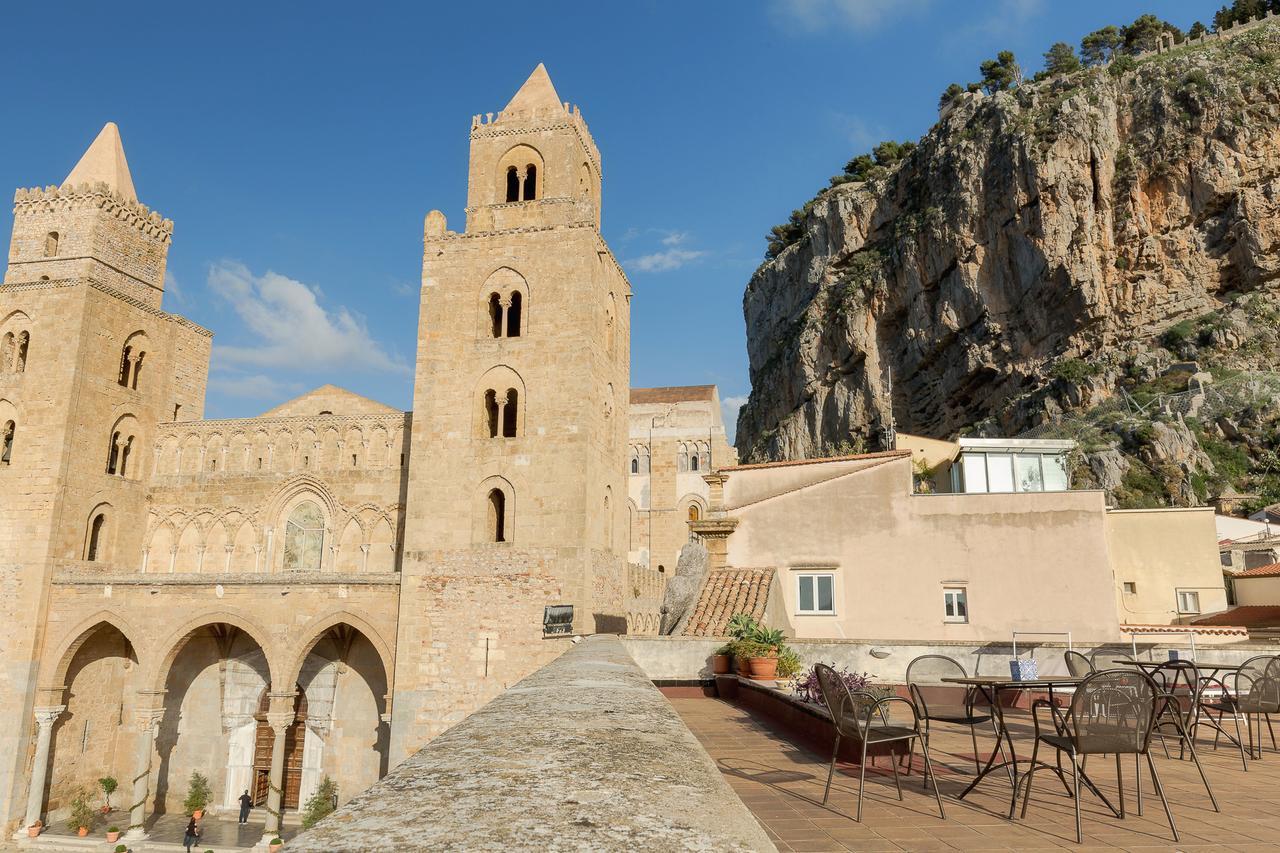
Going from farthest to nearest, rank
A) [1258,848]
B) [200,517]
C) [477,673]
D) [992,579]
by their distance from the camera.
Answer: [200,517]
[477,673]
[992,579]
[1258,848]

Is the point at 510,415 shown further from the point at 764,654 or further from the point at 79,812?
the point at 79,812

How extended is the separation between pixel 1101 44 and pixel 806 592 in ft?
243

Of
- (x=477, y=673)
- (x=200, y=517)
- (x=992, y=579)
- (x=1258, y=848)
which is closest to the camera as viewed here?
(x=1258, y=848)

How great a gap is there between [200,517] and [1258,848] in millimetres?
30247

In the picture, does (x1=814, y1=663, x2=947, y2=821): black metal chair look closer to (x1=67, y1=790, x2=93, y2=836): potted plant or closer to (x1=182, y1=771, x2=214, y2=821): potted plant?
(x1=182, y1=771, x2=214, y2=821): potted plant

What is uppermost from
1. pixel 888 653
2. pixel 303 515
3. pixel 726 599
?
pixel 303 515

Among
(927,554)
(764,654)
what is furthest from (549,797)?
(927,554)

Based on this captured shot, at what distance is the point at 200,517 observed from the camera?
2817 centimetres

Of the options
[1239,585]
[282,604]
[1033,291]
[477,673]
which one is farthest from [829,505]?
[1033,291]

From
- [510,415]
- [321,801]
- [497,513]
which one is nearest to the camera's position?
[321,801]

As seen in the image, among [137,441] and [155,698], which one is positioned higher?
[137,441]

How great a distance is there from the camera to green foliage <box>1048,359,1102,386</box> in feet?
160

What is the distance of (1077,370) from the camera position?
161 ft

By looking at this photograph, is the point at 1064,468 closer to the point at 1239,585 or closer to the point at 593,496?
the point at 1239,585
